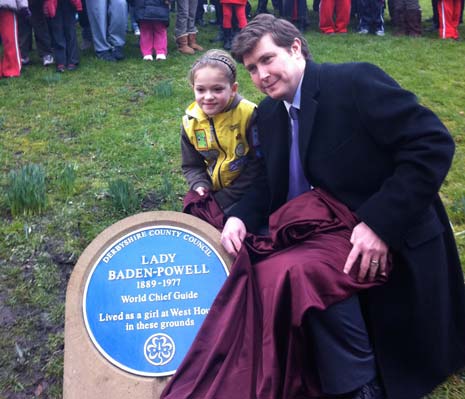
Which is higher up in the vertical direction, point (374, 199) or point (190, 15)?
point (374, 199)

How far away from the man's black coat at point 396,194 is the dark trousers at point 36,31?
21.7 feet

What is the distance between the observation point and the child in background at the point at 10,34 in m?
7.38

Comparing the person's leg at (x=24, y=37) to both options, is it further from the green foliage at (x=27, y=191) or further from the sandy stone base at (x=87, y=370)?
the sandy stone base at (x=87, y=370)

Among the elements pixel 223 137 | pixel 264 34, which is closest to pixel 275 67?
pixel 264 34

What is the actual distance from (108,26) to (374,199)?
285 inches

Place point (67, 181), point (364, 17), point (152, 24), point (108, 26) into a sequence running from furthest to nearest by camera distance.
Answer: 1. point (364, 17)
2. point (108, 26)
3. point (152, 24)
4. point (67, 181)

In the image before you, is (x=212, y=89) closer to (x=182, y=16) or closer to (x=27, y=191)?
(x=27, y=191)

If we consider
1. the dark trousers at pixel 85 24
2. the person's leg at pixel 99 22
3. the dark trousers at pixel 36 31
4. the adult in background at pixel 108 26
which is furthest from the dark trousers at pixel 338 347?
the dark trousers at pixel 85 24

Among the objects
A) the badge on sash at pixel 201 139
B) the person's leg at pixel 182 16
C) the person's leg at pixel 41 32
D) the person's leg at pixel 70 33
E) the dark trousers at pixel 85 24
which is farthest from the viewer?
the dark trousers at pixel 85 24

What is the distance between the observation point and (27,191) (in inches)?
156

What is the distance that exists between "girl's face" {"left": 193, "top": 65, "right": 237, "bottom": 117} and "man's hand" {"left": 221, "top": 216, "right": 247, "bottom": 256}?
2.00 feet

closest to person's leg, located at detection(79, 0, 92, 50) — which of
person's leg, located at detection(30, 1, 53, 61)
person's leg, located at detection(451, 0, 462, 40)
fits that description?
person's leg, located at detection(30, 1, 53, 61)

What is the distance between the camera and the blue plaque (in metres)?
2.58

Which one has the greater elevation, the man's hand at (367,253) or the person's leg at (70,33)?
the man's hand at (367,253)
